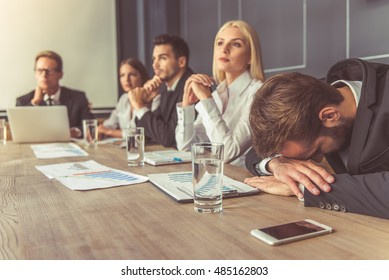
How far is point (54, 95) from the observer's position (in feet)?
12.3

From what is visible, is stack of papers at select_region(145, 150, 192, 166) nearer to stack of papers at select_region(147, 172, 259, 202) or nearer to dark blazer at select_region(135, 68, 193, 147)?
stack of papers at select_region(147, 172, 259, 202)

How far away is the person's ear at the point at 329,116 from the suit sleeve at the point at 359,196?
0.20m

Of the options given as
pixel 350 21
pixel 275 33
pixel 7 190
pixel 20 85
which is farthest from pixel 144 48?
pixel 7 190

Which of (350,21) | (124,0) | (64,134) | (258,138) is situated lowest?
(64,134)

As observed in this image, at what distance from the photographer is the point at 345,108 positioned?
119 centimetres

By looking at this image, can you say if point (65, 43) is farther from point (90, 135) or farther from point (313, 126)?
point (313, 126)

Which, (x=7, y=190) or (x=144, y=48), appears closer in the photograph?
(x=7, y=190)

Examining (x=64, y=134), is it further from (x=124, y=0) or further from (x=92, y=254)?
(x=124, y=0)

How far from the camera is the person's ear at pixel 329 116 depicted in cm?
114

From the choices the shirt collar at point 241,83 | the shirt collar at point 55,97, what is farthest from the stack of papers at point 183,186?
the shirt collar at point 55,97

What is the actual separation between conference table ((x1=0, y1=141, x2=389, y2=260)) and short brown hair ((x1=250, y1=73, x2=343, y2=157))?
0.16 meters

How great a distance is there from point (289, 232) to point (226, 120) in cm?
152
